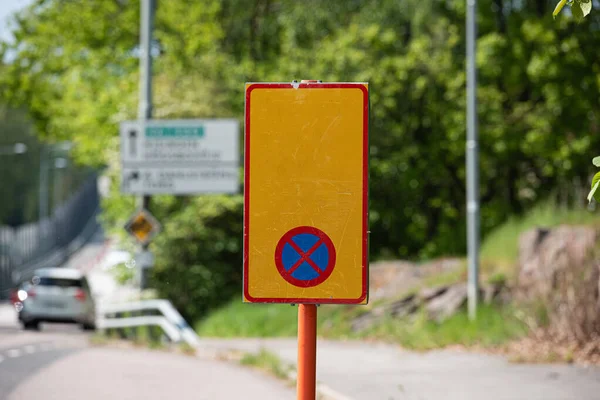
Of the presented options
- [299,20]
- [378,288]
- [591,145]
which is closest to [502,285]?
[378,288]

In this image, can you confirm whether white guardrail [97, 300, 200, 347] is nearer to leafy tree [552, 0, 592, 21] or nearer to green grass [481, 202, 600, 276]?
green grass [481, 202, 600, 276]

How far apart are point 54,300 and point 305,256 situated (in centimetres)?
2462

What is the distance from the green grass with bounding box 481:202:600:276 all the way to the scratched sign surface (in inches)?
576

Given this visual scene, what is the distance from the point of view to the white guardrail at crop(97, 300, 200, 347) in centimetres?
2003

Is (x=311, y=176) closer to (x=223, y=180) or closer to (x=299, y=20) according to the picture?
(x=223, y=180)

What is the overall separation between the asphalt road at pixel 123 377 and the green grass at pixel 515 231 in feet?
20.2

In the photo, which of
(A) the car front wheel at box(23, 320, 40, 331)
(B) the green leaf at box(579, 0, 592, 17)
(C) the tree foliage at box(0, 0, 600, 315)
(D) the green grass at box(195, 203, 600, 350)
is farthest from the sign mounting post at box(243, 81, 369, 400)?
(A) the car front wheel at box(23, 320, 40, 331)

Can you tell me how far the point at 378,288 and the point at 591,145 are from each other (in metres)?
8.70

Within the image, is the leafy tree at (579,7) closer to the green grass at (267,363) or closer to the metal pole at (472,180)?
the green grass at (267,363)

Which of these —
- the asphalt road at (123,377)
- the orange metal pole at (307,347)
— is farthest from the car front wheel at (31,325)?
the orange metal pole at (307,347)

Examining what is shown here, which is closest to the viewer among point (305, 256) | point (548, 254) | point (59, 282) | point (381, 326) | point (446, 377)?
point (305, 256)

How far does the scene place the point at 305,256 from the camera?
456 cm

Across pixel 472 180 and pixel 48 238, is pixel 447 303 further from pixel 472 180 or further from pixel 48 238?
pixel 48 238

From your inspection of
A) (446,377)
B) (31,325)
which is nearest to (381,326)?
(446,377)
